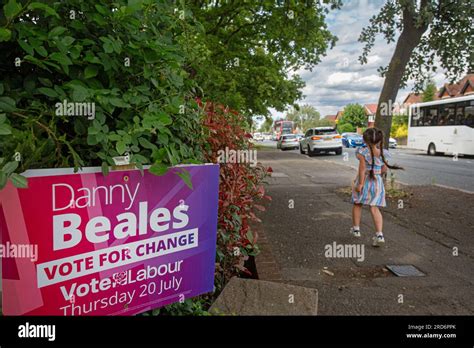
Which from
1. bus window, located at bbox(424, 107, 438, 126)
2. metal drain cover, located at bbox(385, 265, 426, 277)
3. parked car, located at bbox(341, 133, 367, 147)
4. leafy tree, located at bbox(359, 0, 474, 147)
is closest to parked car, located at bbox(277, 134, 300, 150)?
parked car, located at bbox(341, 133, 367, 147)

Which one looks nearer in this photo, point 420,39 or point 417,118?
point 420,39

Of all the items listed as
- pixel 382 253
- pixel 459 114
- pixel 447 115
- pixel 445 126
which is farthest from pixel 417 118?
pixel 382 253

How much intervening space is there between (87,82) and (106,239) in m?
0.84

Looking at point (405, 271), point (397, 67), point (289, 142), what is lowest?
point (405, 271)

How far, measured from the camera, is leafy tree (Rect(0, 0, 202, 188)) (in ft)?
6.00

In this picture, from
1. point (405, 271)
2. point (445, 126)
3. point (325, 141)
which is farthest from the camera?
point (325, 141)

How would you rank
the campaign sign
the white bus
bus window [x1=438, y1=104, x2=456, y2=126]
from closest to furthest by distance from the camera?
the campaign sign, the white bus, bus window [x1=438, y1=104, x2=456, y2=126]

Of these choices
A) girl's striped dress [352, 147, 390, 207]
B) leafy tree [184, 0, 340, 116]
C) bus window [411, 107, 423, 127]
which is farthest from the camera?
bus window [411, 107, 423, 127]

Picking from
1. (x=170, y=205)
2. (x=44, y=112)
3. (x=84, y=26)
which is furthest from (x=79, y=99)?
(x=170, y=205)

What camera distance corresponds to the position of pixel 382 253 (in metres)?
5.14

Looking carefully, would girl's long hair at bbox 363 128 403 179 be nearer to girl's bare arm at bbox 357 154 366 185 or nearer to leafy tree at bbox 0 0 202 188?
girl's bare arm at bbox 357 154 366 185

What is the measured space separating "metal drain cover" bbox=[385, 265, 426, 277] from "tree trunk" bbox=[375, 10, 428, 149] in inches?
189

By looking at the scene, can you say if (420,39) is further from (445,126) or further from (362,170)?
(445,126)

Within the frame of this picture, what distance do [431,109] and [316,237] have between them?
2538 centimetres
